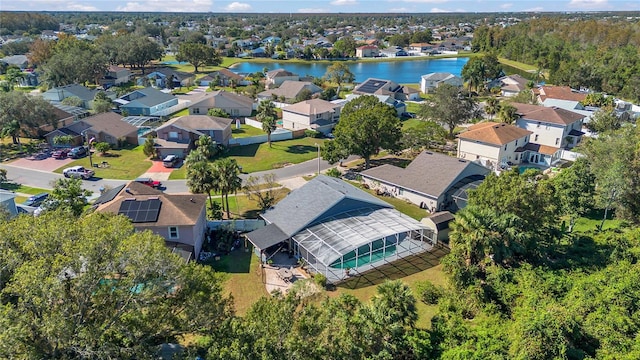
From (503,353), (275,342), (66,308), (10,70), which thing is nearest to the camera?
(66,308)

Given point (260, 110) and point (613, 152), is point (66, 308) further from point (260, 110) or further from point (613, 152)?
point (260, 110)

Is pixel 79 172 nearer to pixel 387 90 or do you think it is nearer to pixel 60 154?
pixel 60 154

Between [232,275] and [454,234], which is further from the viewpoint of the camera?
[232,275]

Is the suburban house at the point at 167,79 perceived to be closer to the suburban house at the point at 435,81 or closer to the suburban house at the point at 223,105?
the suburban house at the point at 223,105

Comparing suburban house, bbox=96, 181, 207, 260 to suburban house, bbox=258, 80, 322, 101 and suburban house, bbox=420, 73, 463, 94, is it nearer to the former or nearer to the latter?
suburban house, bbox=258, 80, 322, 101

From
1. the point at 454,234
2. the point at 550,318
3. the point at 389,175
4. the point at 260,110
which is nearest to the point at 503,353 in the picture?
the point at 550,318

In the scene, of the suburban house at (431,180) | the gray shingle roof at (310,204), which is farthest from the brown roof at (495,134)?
the gray shingle roof at (310,204)

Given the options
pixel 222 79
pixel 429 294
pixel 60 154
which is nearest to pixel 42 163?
pixel 60 154

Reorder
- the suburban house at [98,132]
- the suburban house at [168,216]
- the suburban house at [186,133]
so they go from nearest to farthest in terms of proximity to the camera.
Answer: the suburban house at [168,216] < the suburban house at [186,133] < the suburban house at [98,132]
